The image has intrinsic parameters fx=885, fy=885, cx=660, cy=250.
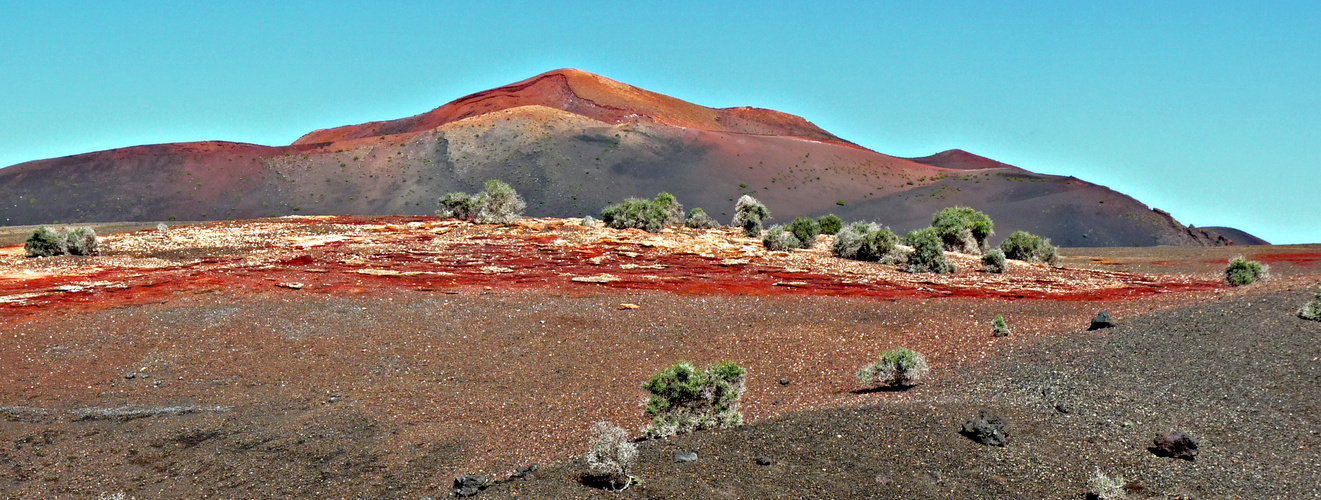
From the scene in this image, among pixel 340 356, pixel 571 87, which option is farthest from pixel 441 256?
pixel 571 87

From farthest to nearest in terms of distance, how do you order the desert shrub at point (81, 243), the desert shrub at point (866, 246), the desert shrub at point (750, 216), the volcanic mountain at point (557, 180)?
the volcanic mountain at point (557, 180), the desert shrub at point (750, 216), the desert shrub at point (866, 246), the desert shrub at point (81, 243)

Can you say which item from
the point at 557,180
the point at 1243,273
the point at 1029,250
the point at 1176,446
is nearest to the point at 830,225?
the point at 1029,250

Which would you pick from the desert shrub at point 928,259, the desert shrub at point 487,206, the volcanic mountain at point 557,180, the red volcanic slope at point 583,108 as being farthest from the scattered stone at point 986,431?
the red volcanic slope at point 583,108

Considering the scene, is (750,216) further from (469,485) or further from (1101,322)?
(469,485)

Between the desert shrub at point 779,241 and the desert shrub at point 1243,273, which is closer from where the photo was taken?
the desert shrub at point 1243,273

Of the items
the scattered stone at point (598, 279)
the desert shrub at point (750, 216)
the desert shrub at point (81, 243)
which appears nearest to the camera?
the scattered stone at point (598, 279)

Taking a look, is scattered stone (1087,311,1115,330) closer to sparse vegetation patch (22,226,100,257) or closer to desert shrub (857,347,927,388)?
desert shrub (857,347,927,388)

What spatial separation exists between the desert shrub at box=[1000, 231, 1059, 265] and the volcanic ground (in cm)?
789

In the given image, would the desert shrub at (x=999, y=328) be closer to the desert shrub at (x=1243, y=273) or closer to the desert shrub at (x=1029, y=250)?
the desert shrub at (x=1243, y=273)

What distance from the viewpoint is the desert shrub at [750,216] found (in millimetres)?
28938

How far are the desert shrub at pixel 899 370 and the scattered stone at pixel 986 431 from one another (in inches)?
80.0

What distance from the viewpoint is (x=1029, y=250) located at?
27359 millimetres

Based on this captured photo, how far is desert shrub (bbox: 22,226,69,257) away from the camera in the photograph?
20.2 m

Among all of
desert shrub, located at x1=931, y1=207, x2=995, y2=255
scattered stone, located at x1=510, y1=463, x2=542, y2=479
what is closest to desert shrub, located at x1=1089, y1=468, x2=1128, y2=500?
scattered stone, located at x1=510, y1=463, x2=542, y2=479
